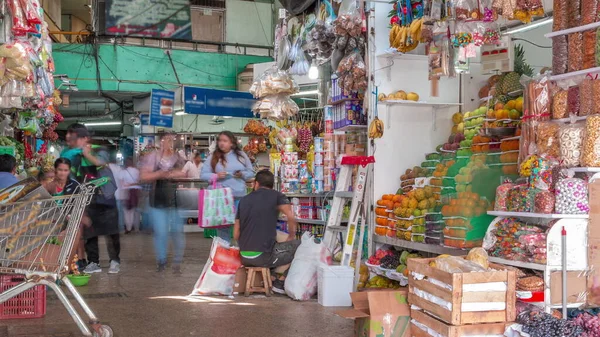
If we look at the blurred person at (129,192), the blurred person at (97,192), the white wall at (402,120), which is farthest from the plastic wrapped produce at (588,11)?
the blurred person at (129,192)

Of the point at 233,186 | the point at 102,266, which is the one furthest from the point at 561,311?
the point at 102,266

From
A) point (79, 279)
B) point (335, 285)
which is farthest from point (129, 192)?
point (335, 285)

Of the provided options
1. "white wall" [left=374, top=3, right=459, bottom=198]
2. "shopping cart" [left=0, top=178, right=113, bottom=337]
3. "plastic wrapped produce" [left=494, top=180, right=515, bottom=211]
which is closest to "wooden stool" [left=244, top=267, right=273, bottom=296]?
"white wall" [left=374, top=3, right=459, bottom=198]

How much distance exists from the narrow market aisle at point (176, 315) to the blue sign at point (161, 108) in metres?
8.26

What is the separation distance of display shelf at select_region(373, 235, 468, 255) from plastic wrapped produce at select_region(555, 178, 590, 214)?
1359 millimetres

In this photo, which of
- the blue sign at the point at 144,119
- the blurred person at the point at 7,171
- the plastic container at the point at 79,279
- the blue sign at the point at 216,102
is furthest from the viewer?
the blue sign at the point at 144,119

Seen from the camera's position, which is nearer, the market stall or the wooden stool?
the market stall

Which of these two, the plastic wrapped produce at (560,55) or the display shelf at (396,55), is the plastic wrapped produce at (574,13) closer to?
the plastic wrapped produce at (560,55)

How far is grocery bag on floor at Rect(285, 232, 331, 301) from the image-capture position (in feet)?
24.1

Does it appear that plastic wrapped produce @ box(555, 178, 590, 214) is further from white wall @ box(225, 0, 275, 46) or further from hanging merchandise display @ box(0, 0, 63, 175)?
white wall @ box(225, 0, 275, 46)

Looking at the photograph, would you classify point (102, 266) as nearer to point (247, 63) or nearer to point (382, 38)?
point (382, 38)

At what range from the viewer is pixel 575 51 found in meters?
5.09

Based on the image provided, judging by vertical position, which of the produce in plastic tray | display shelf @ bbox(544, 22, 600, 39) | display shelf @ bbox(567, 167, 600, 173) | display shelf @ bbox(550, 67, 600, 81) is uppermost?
display shelf @ bbox(544, 22, 600, 39)

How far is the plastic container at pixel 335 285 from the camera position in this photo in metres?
6.99
